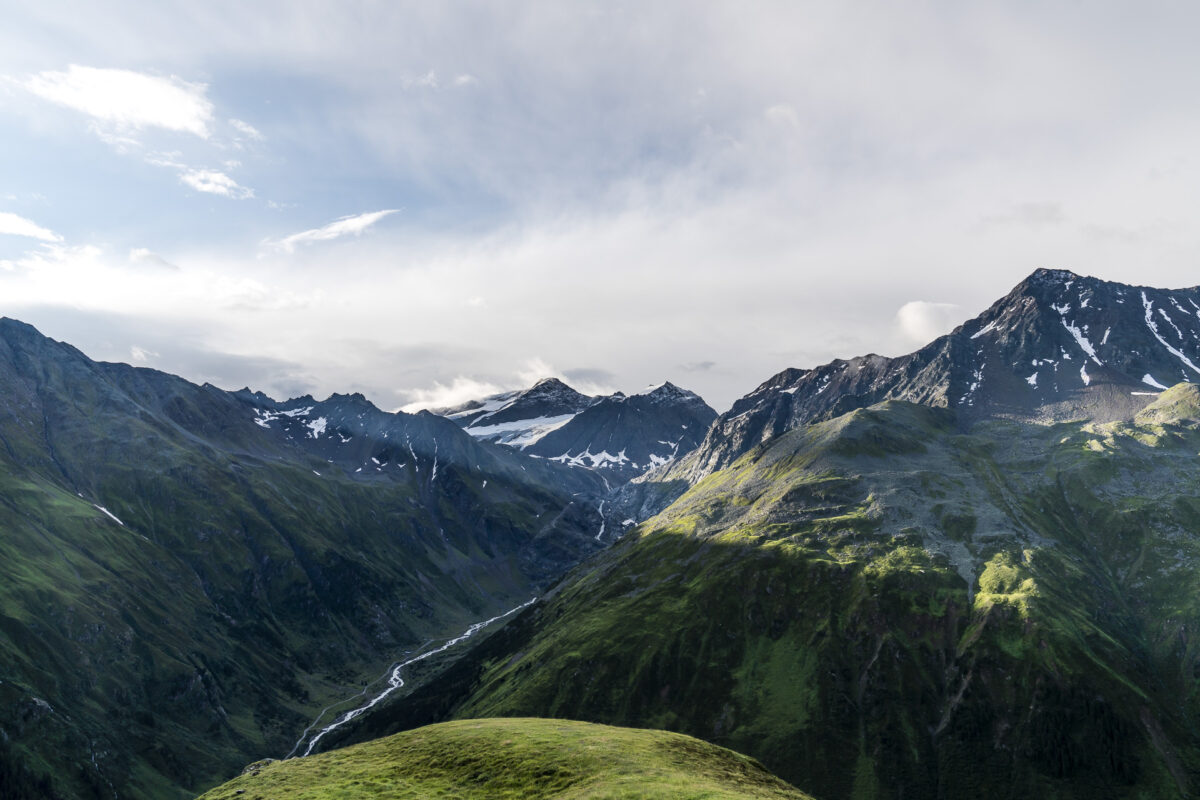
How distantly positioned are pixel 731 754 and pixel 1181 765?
144883mm

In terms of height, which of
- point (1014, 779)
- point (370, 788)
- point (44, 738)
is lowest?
point (44, 738)

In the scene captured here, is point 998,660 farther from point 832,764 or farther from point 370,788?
point 370,788

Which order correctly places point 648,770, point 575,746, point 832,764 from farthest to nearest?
point 832,764 < point 575,746 < point 648,770

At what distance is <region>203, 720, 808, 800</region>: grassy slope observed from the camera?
262 ft

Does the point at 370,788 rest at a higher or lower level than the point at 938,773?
higher

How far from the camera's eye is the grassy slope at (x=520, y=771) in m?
79.8

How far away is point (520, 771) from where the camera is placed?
3403 inches

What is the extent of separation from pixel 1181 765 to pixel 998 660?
42.9 m

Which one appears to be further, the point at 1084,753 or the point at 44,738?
the point at 44,738

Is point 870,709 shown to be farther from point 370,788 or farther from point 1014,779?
point 370,788

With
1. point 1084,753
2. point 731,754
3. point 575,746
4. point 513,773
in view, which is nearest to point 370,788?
point 513,773

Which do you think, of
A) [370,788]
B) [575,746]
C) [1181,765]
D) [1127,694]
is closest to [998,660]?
[1127,694]

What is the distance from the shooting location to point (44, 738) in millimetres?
189750

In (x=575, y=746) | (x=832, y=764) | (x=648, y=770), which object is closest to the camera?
(x=648, y=770)
